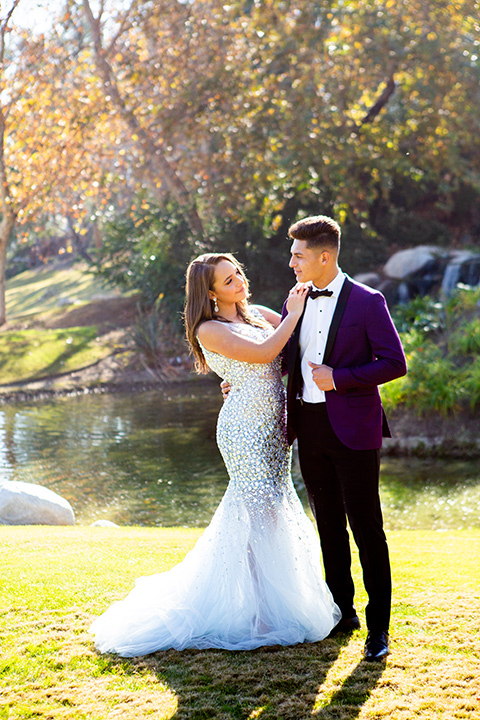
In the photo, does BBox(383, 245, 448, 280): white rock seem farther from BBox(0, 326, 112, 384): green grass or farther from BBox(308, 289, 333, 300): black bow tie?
BBox(308, 289, 333, 300): black bow tie

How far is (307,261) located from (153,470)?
7349mm

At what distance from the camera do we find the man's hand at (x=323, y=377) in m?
3.37

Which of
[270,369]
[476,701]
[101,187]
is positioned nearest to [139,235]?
[101,187]

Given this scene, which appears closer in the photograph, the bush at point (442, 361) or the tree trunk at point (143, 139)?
the bush at point (442, 361)

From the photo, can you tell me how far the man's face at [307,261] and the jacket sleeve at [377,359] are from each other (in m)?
0.31

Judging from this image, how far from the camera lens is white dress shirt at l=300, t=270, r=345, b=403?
3.56 m

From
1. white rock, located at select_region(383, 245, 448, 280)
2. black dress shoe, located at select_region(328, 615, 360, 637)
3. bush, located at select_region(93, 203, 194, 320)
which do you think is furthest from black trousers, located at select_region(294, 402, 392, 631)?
bush, located at select_region(93, 203, 194, 320)

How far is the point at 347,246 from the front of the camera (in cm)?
2073

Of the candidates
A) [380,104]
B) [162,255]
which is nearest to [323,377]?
[162,255]

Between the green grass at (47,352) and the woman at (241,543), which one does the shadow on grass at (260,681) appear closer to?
the woman at (241,543)

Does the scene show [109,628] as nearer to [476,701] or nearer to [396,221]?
[476,701]

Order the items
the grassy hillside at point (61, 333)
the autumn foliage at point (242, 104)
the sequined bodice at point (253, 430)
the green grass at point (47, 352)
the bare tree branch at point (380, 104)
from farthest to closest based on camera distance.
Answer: the bare tree branch at point (380, 104)
the grassy hillside at point (61, 333)
the green grass at point (47, 352)
the autumn foliage at point (242, 104)
the sequined bodice at point (253, 430)

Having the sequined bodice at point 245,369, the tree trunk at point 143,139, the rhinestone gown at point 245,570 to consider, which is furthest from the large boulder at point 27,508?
the tree trunk at point 143,139

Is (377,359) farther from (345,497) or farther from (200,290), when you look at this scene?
(200,290)
